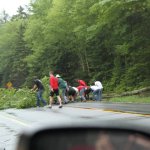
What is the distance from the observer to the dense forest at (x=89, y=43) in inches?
1246

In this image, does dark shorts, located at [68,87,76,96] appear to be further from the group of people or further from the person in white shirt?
the person in white shirt

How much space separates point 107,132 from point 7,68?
80156 mm

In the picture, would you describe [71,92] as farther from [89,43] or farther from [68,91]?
[89,43]

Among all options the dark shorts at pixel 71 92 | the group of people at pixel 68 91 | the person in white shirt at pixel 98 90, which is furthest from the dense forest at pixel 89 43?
the dark shorts at pixel 71 92

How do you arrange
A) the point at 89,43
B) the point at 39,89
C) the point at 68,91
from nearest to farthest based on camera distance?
1. the point at 39,89
2. the point at 68,91
3. the point at 89,43

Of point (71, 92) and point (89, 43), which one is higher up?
point (89, 43)

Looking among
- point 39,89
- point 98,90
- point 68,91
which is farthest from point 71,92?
point 39,89

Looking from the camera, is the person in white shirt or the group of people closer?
the group of people

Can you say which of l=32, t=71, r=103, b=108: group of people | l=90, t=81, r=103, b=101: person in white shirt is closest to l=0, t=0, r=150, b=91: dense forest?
l=90, t=81, r=103, b=101: person in white shirt

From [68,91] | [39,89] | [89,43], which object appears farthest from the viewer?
[89,43]

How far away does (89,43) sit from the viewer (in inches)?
2069

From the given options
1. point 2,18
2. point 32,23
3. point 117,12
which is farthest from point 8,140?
point 2,18

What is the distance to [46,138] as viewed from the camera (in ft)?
5.72

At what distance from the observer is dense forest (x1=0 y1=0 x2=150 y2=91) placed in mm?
31656
